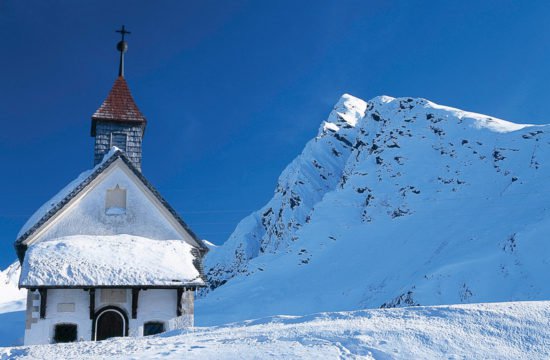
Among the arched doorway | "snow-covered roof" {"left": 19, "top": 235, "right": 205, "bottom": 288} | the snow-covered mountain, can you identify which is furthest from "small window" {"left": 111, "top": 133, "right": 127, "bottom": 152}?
the snow-covered mountain

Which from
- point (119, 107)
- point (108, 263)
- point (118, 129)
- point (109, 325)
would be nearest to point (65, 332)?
point (109, 325)

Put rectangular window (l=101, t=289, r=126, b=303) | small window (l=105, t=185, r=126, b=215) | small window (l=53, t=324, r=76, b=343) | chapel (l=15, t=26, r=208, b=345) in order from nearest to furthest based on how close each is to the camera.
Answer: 1. chapel (l=15, t=26, r=208, b=345)
2. small window (l=53, t=324, r=76, b=343)
3. rectangular window (l=101, t=289, r=126, b=303)
4. small window (l=105, t=185, r=126, b=215)

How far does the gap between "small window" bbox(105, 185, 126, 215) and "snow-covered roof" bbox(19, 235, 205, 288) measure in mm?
794

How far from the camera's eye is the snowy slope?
548cm

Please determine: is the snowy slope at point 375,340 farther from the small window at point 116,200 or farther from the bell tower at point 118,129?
the bell tower at point 118,129

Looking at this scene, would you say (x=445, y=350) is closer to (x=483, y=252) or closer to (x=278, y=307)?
(x=483, y=252)

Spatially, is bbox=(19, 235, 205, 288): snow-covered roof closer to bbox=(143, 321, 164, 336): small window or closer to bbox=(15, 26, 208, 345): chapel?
bbox=(15, 26, 208, 345): chapel

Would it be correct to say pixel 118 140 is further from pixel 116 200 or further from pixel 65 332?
pixel 65 332

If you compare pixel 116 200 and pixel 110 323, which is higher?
pixel 116 200

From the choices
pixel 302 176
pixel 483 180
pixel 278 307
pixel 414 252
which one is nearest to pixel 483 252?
pixel 414 252

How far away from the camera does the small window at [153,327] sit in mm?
13165

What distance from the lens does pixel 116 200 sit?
14219 mm

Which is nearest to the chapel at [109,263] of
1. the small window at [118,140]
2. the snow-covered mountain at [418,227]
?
the small window at [118,140]

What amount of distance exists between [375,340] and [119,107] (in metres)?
13.3
